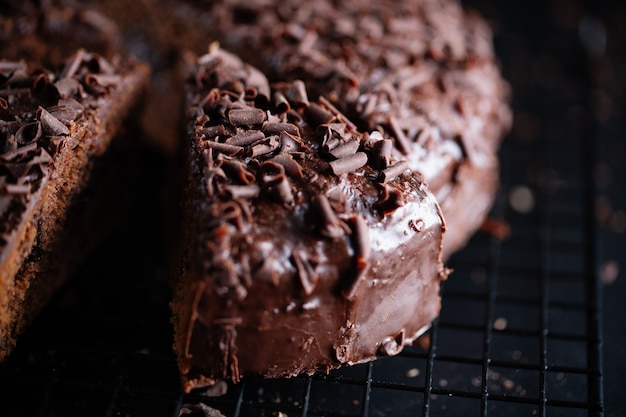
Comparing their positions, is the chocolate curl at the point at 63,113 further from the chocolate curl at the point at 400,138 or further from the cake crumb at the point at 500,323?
the cake crumb at the point at 500,323

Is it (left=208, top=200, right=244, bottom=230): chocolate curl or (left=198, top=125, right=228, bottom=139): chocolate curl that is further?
(left=198, top=125, right=228, bottom=139): chocolate curl

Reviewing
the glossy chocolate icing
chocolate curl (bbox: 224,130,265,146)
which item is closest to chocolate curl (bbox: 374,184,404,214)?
the glossy chocolate icing

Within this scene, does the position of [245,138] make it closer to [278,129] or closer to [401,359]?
[278,129]

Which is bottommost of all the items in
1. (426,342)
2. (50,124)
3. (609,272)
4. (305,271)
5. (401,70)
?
(609,272)

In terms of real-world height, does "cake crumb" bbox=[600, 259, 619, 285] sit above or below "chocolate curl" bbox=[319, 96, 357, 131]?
below

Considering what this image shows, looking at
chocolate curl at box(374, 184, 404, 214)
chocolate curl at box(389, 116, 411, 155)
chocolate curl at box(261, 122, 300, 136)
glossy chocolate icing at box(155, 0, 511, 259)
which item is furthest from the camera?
glossy chocolate icing at box(155, 0, 511, 259)

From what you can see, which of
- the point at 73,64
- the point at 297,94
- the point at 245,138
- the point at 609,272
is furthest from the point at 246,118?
the point at 609,272

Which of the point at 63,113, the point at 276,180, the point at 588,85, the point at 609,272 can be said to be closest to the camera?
the point at 276,180

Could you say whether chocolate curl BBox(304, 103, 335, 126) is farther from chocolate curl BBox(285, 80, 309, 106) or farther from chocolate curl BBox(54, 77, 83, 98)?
chocolate curl BBox(54, 77, 83, 98)

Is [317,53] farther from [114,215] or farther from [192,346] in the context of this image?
[192,346]
